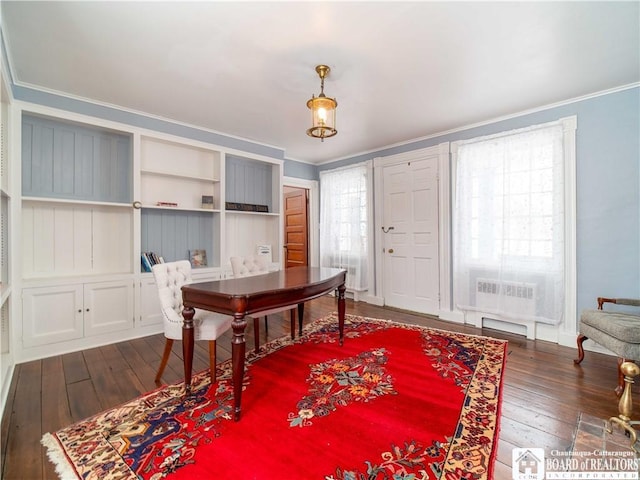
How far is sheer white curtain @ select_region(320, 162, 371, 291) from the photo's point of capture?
16.1ft

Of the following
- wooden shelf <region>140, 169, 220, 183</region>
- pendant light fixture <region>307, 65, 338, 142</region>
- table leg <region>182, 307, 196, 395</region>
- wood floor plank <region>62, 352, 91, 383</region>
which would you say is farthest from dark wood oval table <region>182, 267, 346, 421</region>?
wooden shelf <region>140, 169, 220, 183</region>

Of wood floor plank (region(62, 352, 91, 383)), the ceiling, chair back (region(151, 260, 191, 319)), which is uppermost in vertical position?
the ceiling

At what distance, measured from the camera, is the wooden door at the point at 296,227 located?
5.81 metres

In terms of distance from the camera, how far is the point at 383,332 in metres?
3.34

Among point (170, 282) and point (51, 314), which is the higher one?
point (170, 282)

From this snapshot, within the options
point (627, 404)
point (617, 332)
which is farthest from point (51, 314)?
point (617, 332)

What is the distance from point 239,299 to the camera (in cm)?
178

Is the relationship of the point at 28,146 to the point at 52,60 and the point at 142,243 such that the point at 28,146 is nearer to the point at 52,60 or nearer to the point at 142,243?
the point at 52,60

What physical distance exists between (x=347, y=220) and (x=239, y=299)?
3.56 metres

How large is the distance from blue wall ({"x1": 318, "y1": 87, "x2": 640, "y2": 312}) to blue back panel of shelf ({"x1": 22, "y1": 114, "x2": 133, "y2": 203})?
483 cm

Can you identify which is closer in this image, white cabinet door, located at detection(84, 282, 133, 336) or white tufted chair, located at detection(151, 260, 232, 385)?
white tufted chair, located at detection(151, 260, 232, 385)

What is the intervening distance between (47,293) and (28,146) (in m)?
1.45

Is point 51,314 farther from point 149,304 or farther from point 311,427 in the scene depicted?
point 311,427

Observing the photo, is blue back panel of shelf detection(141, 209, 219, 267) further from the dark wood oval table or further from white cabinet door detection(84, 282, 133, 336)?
the dark wood oval table
